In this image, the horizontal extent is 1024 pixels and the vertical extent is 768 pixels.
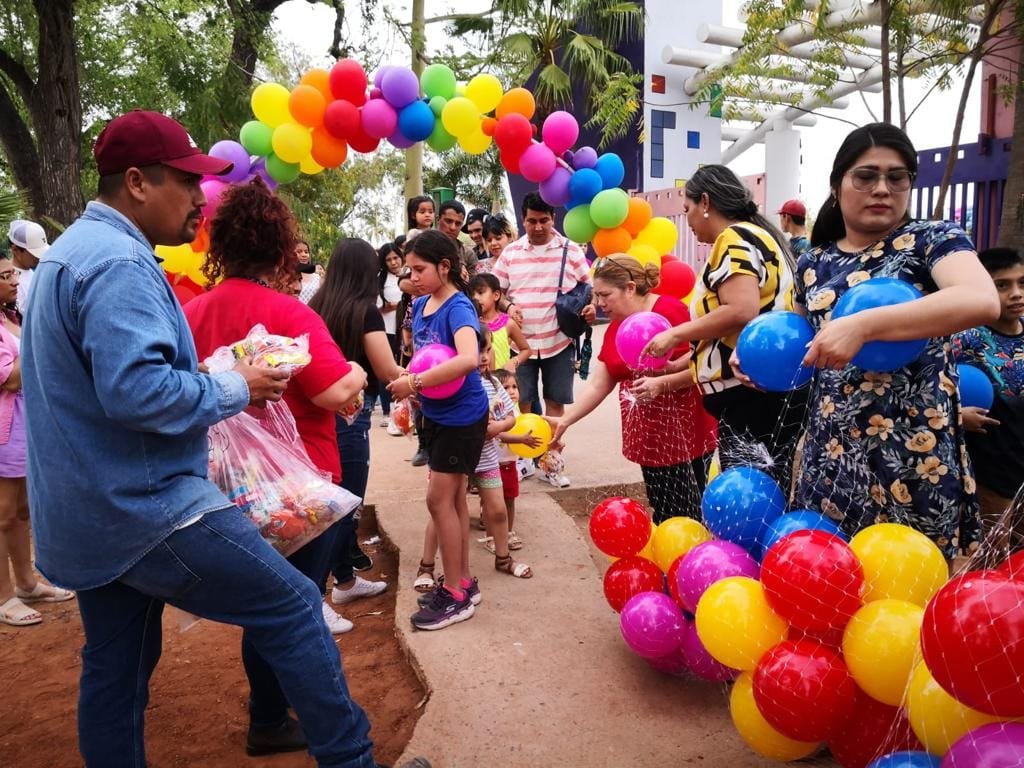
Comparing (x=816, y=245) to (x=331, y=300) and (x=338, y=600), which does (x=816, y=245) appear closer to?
(x=331, y=300)

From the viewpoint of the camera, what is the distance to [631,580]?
2.81 metres

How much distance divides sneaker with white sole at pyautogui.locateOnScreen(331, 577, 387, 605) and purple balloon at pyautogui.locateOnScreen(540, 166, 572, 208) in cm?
299

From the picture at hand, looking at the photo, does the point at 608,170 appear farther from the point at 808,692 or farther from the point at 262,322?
the point at 808,692

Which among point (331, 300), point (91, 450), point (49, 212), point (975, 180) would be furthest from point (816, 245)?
point (49, 212)

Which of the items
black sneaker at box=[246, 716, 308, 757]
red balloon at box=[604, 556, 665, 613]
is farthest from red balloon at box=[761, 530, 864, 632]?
black sneaker at box=[246, 716, 308, 757]

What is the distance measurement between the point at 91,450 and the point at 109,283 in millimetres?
367

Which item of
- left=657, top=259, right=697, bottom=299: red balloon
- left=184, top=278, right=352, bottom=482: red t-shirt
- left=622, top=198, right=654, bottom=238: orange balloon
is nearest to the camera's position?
left=184, top=278, right=352, bottom=482: red t-shirt

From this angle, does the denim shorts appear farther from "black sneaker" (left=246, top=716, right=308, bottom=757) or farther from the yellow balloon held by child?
"black sneaker" (left=246, top=716, right=308, bottom=757)

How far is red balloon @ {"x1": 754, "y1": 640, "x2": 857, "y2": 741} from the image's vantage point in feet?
6.09

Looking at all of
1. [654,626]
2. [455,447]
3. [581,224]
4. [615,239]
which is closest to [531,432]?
[455,447]

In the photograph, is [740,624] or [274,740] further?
[274,740]

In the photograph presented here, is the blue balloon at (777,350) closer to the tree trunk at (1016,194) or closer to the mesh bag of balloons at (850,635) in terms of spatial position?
the mesh bag of balloons at (850,635)

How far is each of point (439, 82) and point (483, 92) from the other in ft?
1.08

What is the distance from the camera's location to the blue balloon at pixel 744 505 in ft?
7.73
